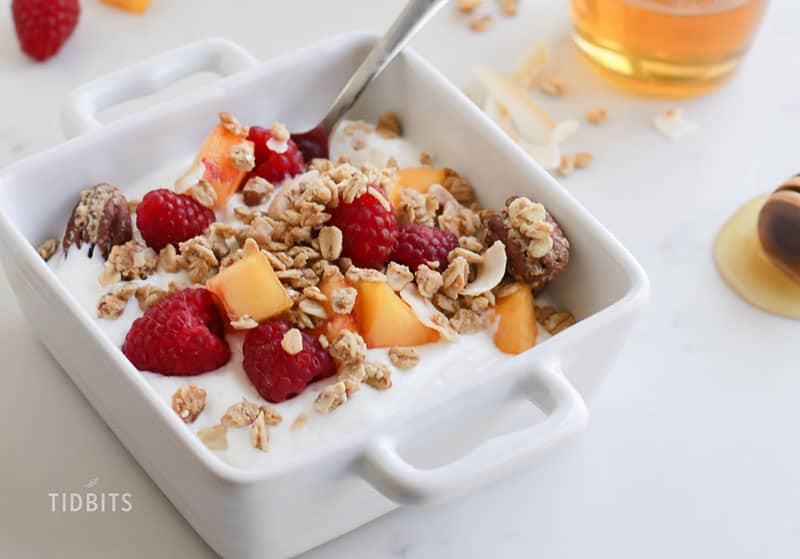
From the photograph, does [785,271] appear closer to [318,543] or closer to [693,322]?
[693,322]

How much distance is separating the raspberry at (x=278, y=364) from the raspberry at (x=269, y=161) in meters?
0.26

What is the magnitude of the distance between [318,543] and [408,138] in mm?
548

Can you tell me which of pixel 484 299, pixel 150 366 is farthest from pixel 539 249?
pixel 150 366

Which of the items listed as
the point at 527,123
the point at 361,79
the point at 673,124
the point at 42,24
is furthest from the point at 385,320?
the point at 42,24

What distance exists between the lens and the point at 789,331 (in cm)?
151

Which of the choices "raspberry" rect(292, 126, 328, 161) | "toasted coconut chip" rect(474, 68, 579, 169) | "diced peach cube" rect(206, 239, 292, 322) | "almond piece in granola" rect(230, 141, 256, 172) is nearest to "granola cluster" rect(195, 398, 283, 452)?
"diced peach cube" rect(206, 239, 292, 322)

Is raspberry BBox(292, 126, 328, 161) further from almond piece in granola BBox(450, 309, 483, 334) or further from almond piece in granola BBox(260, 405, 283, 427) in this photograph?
almond piece in granola BBox(260, 405, 283, 427)

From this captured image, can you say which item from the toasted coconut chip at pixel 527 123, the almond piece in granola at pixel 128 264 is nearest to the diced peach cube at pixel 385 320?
the almond piece in granola at pixel 128 264

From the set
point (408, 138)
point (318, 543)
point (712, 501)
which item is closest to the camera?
point (318, 543)

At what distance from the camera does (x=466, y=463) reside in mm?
1075

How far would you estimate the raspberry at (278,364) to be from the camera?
1.18 metres

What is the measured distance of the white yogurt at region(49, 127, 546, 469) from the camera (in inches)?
45.4

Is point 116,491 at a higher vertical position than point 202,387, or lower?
lower

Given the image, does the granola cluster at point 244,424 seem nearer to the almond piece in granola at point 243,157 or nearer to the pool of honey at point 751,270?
the almond piece in granola at point 243,157
